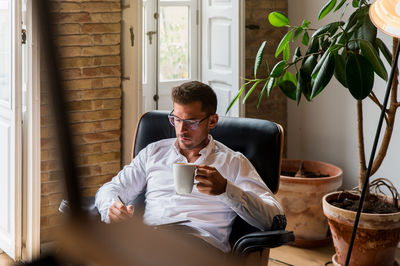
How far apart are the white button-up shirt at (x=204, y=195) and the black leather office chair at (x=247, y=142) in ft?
0.20

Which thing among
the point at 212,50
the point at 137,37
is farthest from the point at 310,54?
the point at 212,50

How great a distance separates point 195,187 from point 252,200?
0.29 metres

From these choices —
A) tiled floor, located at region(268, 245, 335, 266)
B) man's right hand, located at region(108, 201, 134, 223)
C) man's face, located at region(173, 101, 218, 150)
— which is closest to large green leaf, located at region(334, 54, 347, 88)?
man's face, located at region(173, 101, 218, 150)

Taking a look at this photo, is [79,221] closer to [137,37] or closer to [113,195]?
[113,195]

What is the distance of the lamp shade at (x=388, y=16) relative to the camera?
176 cm

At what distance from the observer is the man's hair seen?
6.76 ft

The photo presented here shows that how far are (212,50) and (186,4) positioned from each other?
55cm

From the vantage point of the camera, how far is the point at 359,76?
2.39m

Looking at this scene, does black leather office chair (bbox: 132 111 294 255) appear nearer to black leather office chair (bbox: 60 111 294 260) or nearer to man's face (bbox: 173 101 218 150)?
black leather office chair (bbox: 60 111 294 260)

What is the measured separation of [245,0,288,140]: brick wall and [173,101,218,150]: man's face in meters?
1.66

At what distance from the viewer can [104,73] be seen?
10.5ft

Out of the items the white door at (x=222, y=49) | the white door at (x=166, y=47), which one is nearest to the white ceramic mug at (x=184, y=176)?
the white door at (x=222, y=49)

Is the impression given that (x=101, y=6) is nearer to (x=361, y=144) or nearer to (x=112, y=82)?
(x=112, y=82)

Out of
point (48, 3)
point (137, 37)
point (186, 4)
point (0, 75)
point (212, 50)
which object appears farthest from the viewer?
point (186, 4)
